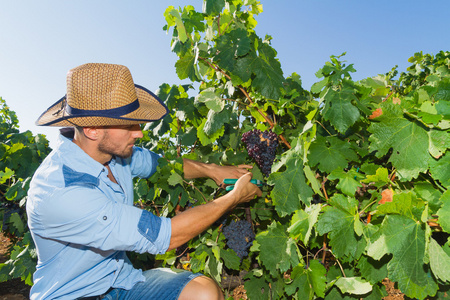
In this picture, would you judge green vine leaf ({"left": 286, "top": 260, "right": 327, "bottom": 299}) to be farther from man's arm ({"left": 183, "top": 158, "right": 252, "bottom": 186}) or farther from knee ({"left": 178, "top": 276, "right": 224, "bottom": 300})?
man's arm ({"left": 183, "top": 158, "right": 252, "bottom": 186})

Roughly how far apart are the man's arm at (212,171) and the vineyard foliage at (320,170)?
120 millimetres

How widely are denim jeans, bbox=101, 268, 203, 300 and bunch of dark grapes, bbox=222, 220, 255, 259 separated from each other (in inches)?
14.4

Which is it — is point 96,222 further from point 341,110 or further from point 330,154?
point 341,110

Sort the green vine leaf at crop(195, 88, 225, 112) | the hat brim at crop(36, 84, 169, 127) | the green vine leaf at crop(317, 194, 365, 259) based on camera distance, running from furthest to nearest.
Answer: the green vine leaf at crop(195, 88, 225, 112)
the hat brim at crop(36, 84, 169, 127)
the green vine leaf at crop(317, 194, 365, 259)

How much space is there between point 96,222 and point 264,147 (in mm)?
1170

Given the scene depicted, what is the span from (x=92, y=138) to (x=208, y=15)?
1215mm

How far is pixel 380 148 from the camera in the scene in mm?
1741

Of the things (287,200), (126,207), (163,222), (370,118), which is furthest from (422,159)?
(126,207)

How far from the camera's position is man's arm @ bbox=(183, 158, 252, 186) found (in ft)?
8.73

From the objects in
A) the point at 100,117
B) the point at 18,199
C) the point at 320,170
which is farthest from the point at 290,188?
the point at 18,199

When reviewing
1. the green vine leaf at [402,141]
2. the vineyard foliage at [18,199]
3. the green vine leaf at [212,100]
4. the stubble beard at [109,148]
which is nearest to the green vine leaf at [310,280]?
the green vine leaf at [402,141]

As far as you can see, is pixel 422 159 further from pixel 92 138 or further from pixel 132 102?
pixel 92 138

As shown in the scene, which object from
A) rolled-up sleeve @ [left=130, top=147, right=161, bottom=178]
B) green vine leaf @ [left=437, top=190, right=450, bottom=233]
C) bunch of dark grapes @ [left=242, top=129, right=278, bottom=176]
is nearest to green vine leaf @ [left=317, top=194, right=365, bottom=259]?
green vine leaf @ [left=437, top=190, right=450, bottom=233]

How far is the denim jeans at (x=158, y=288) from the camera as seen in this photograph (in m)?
2.39
